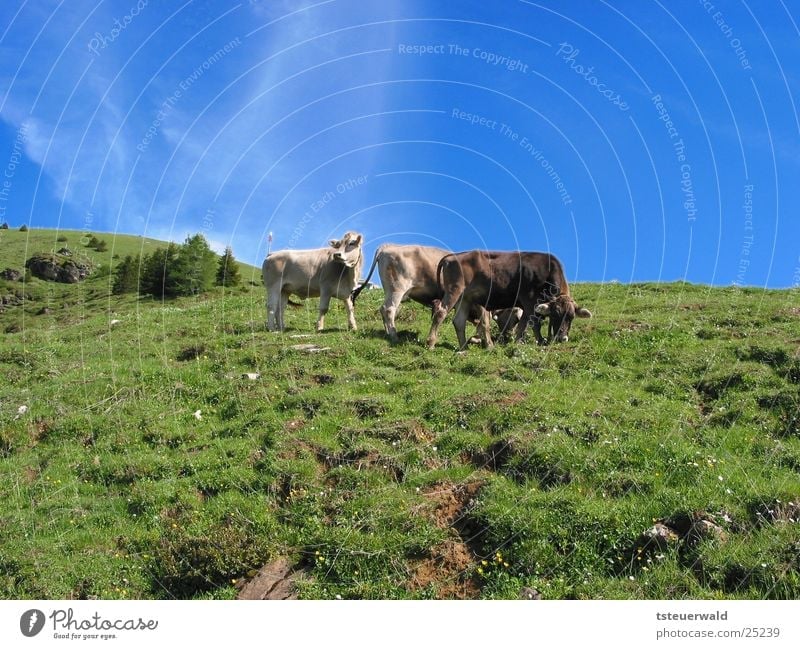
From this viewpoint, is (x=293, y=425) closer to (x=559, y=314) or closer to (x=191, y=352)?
(x=191, y=352)

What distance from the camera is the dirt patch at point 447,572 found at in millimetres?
10203

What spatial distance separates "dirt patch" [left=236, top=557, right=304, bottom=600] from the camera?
10.4 m

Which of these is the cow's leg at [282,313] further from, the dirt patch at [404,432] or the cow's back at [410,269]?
the dirt patch at [404,432]

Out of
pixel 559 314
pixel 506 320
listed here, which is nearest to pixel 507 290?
pixel 559 314

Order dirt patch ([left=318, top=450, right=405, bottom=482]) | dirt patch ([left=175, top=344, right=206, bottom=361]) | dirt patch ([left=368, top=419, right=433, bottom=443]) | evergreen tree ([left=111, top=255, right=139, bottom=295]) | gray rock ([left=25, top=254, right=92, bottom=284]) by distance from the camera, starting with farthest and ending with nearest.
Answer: gray rock ([left=25, top=254, right=92, bottom=284])
evergreen tree ([left=111, top=255, right=139, bottom=295])
dirt patch ([left=175, top=344, right=206, bottom=361])
dirt patch ([left=368, top=419, right=433, bottom=443])
dirt patch ([left=318, top=450, right=405, bottom=482])

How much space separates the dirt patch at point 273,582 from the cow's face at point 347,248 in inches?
565

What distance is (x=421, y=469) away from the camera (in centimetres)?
1299

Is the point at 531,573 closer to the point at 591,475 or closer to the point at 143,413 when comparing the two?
the point at 591,475

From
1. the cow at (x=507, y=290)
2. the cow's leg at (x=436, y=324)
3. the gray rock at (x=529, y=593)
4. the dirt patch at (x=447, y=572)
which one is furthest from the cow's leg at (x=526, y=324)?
the gray rock at (x=529, y=593)

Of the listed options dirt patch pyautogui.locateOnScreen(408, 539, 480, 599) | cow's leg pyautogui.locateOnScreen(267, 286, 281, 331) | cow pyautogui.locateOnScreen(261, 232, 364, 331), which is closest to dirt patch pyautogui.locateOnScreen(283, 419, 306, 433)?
dirt patch pyautogui.locateOnScreen(408, 539, 480, 599)

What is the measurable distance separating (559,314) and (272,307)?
9624 millimetres

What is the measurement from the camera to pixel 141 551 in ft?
38.4

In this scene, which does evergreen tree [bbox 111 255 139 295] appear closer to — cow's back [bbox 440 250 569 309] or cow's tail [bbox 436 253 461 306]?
cow's tail [bbox 436 253 461 306]

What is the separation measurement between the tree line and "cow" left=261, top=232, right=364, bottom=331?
2648 cm
